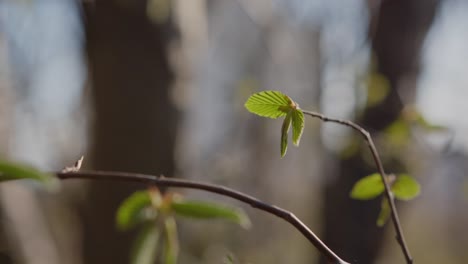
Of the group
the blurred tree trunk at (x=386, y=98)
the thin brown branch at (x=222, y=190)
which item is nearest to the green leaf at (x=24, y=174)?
the thin brown branch at (x=222, y=190)

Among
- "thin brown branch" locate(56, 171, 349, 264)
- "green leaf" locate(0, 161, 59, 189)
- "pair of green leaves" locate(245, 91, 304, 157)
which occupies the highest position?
"pair of green leaves" locate(245, 91, 304, 157)

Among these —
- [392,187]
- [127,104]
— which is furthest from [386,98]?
[392,187]

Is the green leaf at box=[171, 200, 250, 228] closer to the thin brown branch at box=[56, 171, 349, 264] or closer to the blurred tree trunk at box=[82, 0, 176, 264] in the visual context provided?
the thin brown branch at box=[56, 171, 349, 264]

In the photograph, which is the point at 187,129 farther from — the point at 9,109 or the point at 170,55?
the point at 9,109

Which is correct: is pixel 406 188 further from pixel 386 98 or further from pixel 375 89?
pixel 386 98

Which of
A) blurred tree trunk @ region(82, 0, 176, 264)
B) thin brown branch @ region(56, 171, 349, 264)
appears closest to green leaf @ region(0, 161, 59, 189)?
thin brown branch @ region(56, 171, 349, 264)

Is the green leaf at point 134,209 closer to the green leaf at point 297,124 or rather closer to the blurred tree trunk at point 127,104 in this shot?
the green leaf at point 297,124
